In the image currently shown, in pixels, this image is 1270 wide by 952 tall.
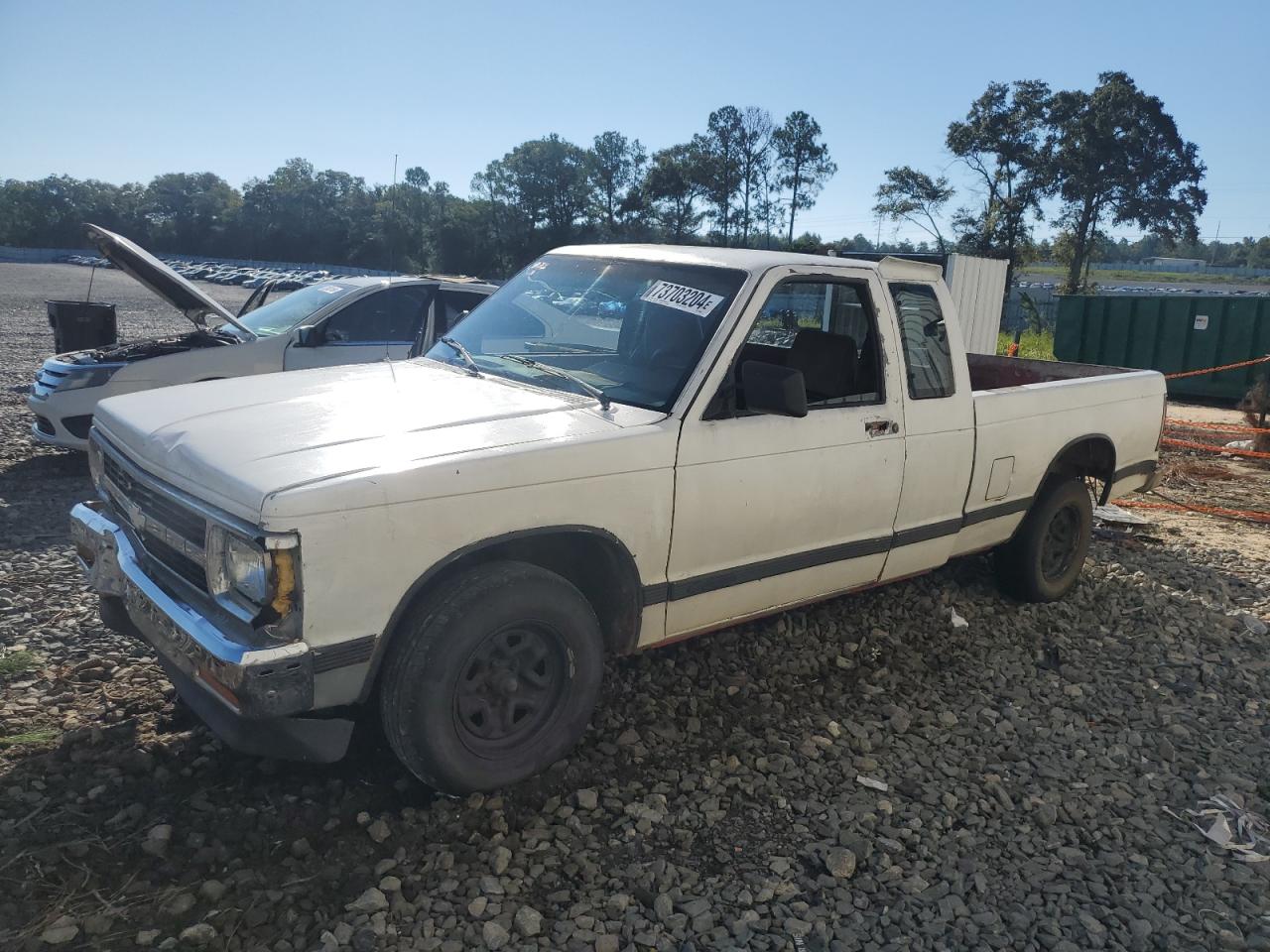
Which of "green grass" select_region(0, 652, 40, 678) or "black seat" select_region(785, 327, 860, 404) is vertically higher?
"black seat" select_region(785, 327, 860, 404)

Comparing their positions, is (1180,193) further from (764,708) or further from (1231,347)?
(764,708)

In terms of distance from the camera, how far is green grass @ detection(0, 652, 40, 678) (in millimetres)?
3975

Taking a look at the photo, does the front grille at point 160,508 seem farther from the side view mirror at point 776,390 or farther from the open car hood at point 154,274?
the open car hood at point 154,274

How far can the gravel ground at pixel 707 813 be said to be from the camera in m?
2.75

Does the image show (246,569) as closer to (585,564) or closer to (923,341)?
(585,564)

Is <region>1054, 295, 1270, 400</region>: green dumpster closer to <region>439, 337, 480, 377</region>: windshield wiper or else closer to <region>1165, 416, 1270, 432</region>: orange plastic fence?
<region>1165, 416, 1270, 432</region>: orange plastic fence

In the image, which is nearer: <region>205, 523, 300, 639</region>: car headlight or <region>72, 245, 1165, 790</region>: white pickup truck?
<region>205, 523, 300, 639</region>: car headlight

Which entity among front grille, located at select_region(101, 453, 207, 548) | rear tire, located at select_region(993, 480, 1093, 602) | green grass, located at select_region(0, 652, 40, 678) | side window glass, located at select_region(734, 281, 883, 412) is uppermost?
side window glass, located at select_region(734, 281, 883, 412)

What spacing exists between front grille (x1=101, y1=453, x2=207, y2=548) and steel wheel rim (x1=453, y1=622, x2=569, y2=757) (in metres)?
0.94

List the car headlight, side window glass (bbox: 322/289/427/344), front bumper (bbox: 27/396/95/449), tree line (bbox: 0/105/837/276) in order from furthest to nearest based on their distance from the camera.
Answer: tree line (bbox: 0/105/837/276) < side window glass (bbox: 322/289/427/344) < front bumper (bbox: 27/396/95/449) < the car headlight

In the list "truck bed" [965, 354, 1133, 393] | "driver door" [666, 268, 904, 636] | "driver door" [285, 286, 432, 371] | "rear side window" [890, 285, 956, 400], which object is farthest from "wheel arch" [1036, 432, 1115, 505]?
"driver door" [285, 286, 432, 371]

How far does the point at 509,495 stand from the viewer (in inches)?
119

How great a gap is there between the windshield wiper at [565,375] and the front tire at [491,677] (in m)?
0.75

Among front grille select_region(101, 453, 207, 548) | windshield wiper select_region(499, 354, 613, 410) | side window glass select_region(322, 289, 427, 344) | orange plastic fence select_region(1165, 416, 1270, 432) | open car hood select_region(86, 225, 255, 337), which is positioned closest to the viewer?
front grille select_region(101, 453, 207, 548)
